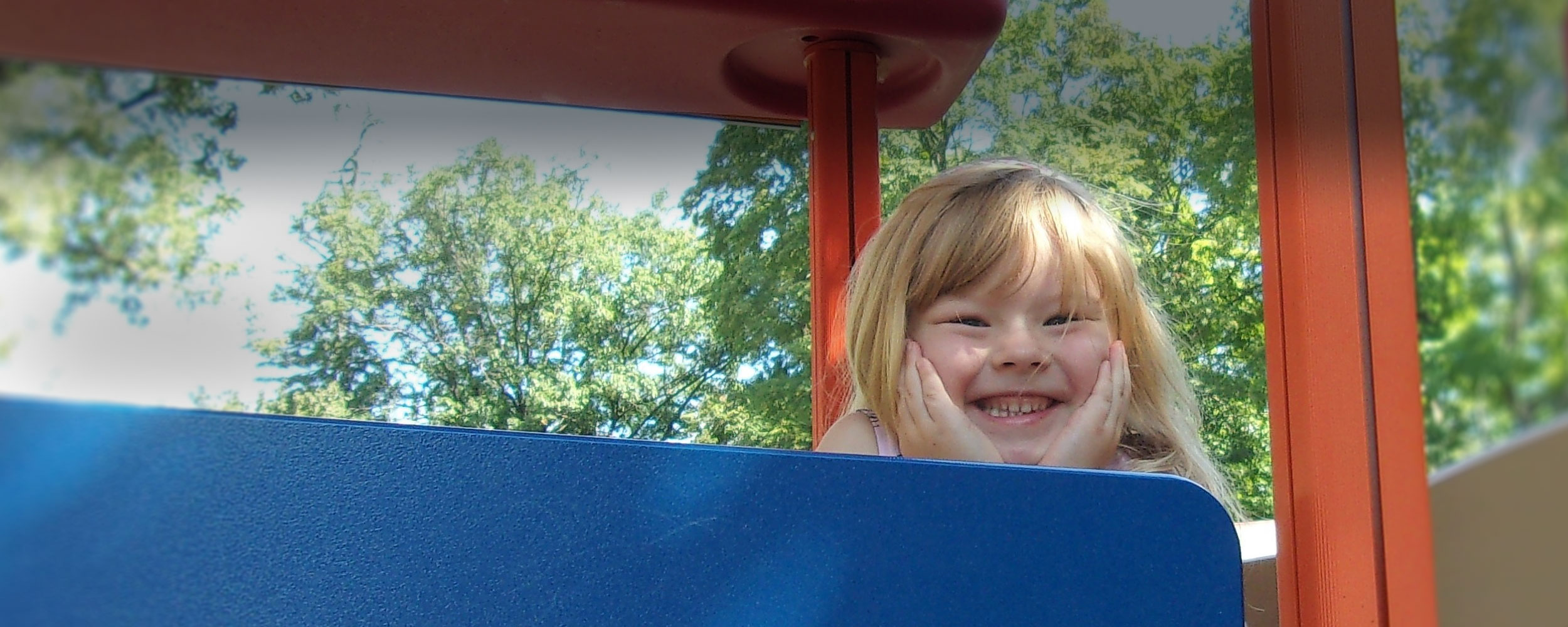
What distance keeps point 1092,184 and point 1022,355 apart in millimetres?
163

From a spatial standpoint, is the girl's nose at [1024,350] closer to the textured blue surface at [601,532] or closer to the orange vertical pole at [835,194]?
the orange vertical pole at [835,194]

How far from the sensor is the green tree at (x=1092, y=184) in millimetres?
621

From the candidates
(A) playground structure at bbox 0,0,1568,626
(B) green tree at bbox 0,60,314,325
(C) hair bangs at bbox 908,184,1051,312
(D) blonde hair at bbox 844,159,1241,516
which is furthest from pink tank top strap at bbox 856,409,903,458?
(B) green tree at bbox 0,60,314,325

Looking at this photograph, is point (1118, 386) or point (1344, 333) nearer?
point (1344, 333)

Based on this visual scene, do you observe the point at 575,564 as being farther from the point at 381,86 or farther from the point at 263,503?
the point at 381,86

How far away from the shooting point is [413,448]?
0.44m

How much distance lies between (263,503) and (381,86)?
0.60 meters

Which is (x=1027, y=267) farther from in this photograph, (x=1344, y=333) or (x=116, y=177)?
(x=116, y=177)

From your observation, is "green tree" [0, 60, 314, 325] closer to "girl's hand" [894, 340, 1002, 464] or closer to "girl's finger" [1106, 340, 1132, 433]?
"girl's hand" [894, 340, 1002, 464]

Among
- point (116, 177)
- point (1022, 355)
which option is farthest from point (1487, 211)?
point (116, 177)

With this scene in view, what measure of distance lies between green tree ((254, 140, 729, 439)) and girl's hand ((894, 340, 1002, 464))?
0.19 metres

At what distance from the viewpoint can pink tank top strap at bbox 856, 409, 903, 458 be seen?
3.16 ft

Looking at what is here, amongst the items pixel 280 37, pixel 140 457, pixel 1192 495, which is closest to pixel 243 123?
pixel 280 37

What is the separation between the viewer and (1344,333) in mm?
509
